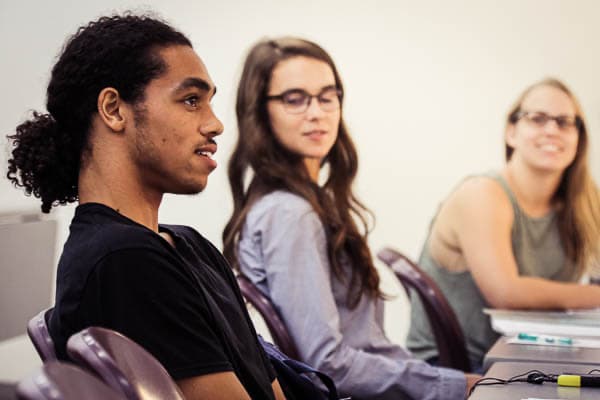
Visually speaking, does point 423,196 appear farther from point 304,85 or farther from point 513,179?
point 304,85

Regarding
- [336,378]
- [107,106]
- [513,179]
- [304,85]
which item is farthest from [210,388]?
[513,179]

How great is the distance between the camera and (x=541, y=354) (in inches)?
82.5

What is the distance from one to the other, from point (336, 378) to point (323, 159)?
749 millimetres

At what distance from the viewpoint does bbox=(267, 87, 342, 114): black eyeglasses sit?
103 inches

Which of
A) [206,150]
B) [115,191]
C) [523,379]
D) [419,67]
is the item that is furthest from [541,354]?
[419,67]

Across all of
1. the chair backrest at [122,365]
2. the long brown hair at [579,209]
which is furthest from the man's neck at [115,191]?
the long brown hair at [579,209]

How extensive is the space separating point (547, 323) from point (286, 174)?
2.54 feet

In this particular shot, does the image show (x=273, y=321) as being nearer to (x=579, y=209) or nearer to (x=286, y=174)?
(x=286, y=174)

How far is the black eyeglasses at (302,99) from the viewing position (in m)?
2.60

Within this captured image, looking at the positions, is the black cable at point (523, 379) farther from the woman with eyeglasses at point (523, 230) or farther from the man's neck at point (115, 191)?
the woman with eyeglasses at point (523, 230)

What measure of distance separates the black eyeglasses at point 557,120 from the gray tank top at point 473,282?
0.31 meters

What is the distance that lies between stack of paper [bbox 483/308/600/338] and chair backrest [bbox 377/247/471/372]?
131 mm

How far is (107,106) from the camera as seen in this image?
1.57 metres

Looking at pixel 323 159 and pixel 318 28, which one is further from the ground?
pixel 318 28
